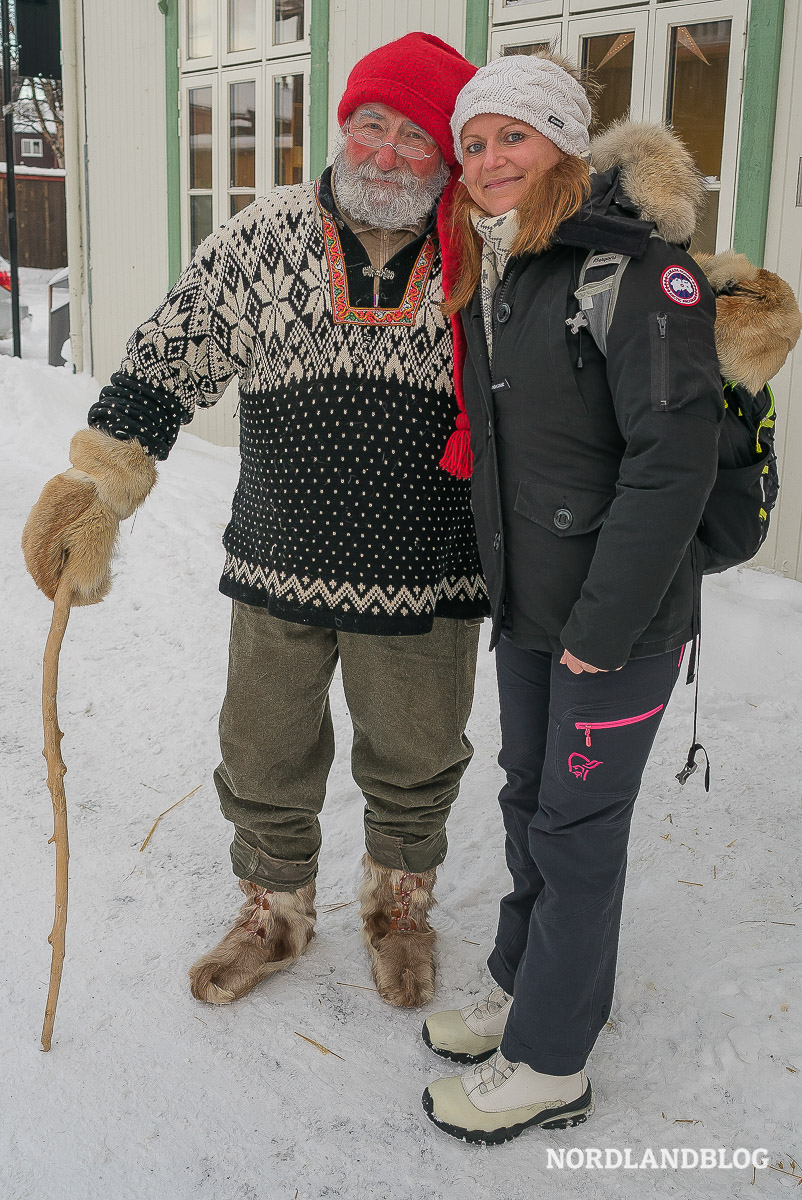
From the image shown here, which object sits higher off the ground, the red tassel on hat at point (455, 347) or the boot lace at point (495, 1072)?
the red tassel on hat at point (455, 347)

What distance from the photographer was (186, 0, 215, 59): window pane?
6.51 metres

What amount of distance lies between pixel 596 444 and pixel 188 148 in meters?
6.12

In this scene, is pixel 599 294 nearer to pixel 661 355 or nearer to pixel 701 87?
pixel 661 355

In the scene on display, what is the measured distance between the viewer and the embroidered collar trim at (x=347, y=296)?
2.01 meters

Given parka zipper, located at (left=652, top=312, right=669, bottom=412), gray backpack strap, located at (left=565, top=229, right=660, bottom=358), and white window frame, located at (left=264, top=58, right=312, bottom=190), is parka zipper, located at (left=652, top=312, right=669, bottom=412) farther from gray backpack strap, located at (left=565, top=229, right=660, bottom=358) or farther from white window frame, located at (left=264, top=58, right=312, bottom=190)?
white window frame, located at (left=264, top=58, right=312, bottom=190)

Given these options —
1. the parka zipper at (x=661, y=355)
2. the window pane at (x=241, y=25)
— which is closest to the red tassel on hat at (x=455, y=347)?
the parka zipper at (x=661, y=355)

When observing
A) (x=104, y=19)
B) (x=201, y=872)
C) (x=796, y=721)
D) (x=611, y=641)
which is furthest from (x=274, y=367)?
(x=104, y=19)

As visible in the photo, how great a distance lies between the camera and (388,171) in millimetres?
1959

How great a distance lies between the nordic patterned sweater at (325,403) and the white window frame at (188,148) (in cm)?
479

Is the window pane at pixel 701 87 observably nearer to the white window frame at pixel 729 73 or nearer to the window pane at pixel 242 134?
the white window frame at pixel 729 73

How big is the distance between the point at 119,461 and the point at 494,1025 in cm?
142

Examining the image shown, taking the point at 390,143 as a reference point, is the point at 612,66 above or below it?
above

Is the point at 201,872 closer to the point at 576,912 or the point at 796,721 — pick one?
the point at 576,912

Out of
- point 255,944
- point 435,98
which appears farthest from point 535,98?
point 255,944
